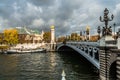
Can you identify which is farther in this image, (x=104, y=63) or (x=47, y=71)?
(x=47, y=71)

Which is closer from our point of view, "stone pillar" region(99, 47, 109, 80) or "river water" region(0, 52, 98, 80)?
"stone pillar" region(99, 47, 109, 80)

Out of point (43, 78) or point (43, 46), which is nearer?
point (43, 78)

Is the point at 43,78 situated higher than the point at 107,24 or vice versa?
the point at 107,24

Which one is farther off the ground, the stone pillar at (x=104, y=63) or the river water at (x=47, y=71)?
the stone pillar at (x=104, y=63)

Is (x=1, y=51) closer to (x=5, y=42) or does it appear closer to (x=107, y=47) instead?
(x=5, y=42)

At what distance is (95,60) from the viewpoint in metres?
37.8

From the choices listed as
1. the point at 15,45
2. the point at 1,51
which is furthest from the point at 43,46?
the point at 1,51

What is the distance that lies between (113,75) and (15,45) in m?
125

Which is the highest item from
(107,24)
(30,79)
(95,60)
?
(107,24)

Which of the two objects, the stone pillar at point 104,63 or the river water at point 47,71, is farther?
the river water at point 47,71

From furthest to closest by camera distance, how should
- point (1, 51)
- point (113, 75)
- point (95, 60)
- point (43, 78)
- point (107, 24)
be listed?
point (1, 51) → point (43, 78) → point (95, 60) → point (107, 24) → point (113, 75)

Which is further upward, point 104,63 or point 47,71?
point 104,63

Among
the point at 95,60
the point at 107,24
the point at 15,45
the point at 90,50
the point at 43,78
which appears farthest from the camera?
the point at 15,45

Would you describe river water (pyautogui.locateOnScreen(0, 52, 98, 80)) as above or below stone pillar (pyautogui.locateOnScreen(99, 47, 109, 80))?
below
